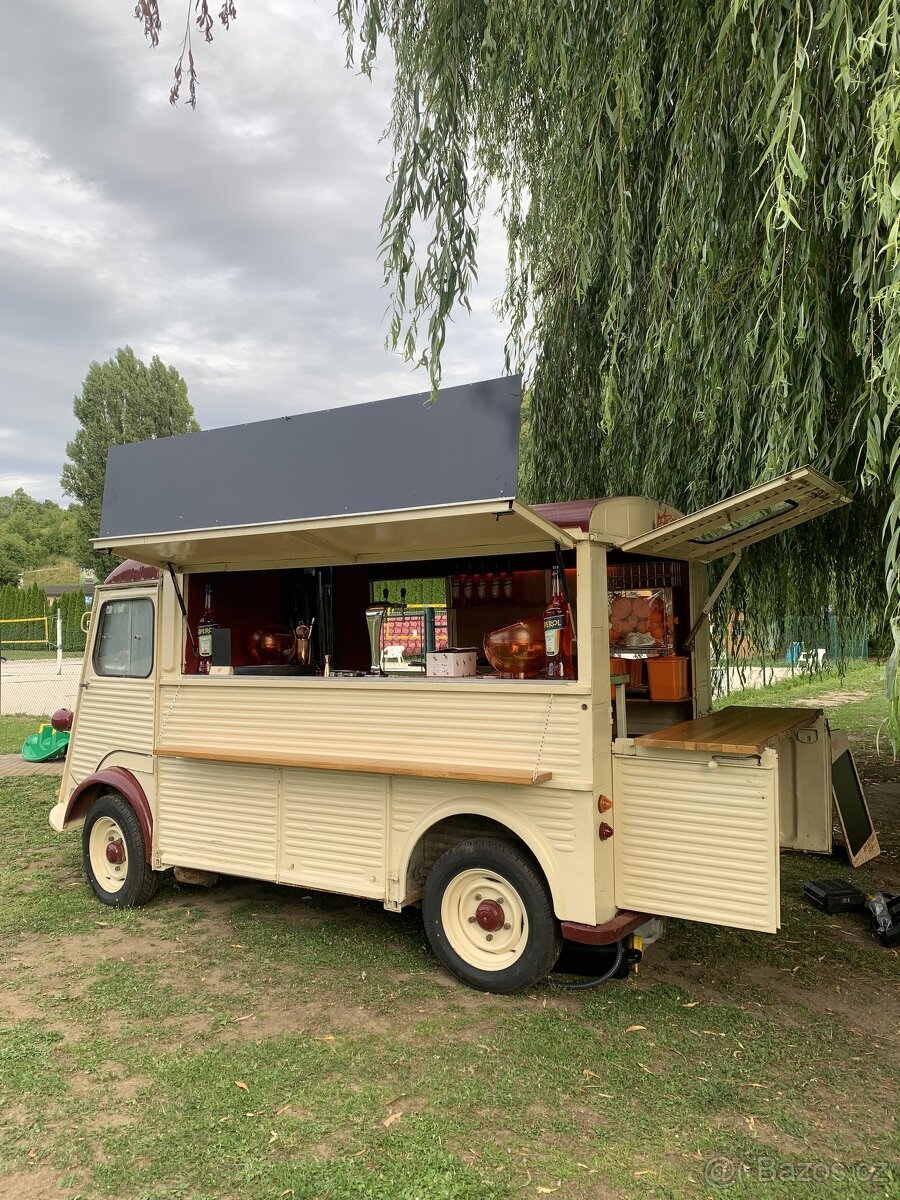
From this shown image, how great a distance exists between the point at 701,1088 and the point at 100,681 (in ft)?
14.3

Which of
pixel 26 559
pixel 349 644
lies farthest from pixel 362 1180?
pixel 26 559

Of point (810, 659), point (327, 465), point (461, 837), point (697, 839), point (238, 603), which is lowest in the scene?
point (461, 837)

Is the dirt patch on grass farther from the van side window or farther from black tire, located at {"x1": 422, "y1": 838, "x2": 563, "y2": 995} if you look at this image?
the van side window

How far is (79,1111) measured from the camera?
9.93 feet

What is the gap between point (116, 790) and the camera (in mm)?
5359

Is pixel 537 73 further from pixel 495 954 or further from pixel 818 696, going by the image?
pixel 818 696

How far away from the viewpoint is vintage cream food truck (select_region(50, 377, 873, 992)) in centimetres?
368

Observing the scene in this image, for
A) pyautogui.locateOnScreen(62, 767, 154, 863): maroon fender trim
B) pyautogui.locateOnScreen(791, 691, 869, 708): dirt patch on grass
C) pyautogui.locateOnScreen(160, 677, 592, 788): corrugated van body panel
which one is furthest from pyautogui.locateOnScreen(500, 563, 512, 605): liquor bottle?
pyautogui.locateOnScreen(791, 691, 869, 708): dirt patch on grass

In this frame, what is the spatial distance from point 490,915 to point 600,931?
0.58 meters

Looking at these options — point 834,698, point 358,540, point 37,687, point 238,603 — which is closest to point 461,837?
point 358,540

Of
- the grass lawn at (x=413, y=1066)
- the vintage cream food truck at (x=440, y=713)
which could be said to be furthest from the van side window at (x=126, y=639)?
the grass lawn at (x=413, y=1066)

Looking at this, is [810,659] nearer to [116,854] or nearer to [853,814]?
[853,814]

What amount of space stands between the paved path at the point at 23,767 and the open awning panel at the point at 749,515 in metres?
8.67

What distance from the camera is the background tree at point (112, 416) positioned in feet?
124
